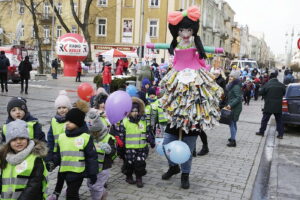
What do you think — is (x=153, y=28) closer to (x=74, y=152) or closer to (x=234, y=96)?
(x=234, y=96)

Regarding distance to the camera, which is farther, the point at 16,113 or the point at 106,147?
the point at 106,147

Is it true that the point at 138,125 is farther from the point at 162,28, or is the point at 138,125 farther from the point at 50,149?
the point at 162,28

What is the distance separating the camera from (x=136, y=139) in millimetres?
5266

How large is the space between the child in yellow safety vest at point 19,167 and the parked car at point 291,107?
28.7ft

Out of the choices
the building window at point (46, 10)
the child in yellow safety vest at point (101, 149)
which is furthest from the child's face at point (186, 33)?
the building window at point (46, 10)

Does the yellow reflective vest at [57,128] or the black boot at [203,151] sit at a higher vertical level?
the yellow reflective vest at [57,128]

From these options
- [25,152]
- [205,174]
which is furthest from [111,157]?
[205,174]

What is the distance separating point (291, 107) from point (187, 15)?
21.6ft

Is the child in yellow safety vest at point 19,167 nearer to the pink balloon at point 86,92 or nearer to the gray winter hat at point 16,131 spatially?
the gray winter hat at point 16,131

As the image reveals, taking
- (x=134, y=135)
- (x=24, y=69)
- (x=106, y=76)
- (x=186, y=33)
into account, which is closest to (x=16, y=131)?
(x=134, y=135)

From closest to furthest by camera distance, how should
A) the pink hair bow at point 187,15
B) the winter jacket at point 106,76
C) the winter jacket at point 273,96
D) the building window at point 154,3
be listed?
the pink hair bow at point 187,15
the winter jacket at point 273,96
the winter jacket at point 106,76
the building window at point 154,3

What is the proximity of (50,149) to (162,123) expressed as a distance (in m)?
2.88

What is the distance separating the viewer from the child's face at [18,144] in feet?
10.9

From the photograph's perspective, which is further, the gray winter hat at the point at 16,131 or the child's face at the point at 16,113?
the child's face at the point at 16,113
